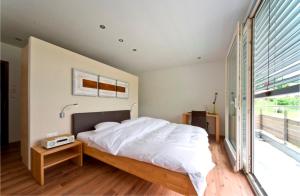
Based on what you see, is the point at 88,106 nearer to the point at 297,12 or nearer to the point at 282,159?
the point at 297,12

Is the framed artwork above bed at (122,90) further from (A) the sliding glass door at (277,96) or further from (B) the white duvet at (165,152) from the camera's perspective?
(A) the sliding glass door at (277,96)

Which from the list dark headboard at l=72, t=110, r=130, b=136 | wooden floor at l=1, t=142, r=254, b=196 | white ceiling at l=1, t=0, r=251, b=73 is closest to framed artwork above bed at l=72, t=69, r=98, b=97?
dark headboard at l=72, t=110, r=130, b=136

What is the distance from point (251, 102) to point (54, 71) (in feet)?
10.3

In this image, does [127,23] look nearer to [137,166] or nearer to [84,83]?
[84,83]

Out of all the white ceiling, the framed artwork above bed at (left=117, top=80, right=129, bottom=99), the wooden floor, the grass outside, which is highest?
the white ceiling

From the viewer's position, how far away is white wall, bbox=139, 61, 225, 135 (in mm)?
4125

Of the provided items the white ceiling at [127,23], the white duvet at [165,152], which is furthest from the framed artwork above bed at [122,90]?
the white duvet at [165,152]

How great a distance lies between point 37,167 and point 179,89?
4197 mm

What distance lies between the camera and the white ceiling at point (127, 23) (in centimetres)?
173

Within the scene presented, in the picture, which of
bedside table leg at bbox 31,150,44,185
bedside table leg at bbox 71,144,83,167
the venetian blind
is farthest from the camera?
bedside table leg at bbox 71,144,83,167

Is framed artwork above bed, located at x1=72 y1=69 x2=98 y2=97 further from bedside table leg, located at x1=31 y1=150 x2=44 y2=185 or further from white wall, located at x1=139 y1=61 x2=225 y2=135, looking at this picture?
white wall, located at x1=139 y1=61 x2=225 y2=135

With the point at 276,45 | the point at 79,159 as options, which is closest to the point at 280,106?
the point at 276,45

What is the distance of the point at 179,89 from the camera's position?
471 centimetres

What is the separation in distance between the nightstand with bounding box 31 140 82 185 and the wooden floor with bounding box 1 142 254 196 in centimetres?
10
